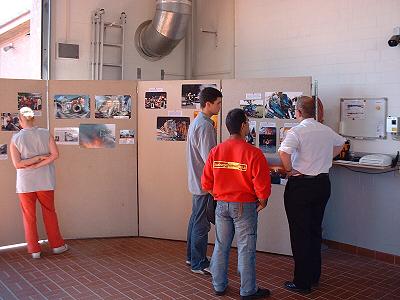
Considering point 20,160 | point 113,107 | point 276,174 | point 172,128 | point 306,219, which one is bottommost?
point 306,219

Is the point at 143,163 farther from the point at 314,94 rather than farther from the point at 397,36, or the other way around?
the point at 397,36

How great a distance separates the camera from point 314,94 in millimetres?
5000

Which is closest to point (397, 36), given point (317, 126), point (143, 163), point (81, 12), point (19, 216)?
point (317, 126)

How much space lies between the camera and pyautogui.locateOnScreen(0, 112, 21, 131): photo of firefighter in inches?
207

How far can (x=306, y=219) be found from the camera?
12.8ft

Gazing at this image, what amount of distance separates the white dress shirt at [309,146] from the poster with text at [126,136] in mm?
2365

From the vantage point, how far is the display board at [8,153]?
5.28 meters

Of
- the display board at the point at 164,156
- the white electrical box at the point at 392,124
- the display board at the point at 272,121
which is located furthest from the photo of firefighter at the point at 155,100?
the white electrical box at the point at 392,124

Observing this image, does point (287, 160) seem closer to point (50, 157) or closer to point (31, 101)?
point (50, 157)

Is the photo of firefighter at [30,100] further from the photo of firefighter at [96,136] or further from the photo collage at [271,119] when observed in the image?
the photo collage at [271,119]

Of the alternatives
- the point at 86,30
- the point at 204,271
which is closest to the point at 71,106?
the point at 86,30

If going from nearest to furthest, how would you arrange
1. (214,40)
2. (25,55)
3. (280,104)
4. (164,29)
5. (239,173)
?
1. (239,173)
2. (280,104)
3. (164,29)
4. (214,40)
5. (25,55)

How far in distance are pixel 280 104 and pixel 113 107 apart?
1979 mm

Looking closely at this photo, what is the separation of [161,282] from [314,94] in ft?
8.07
